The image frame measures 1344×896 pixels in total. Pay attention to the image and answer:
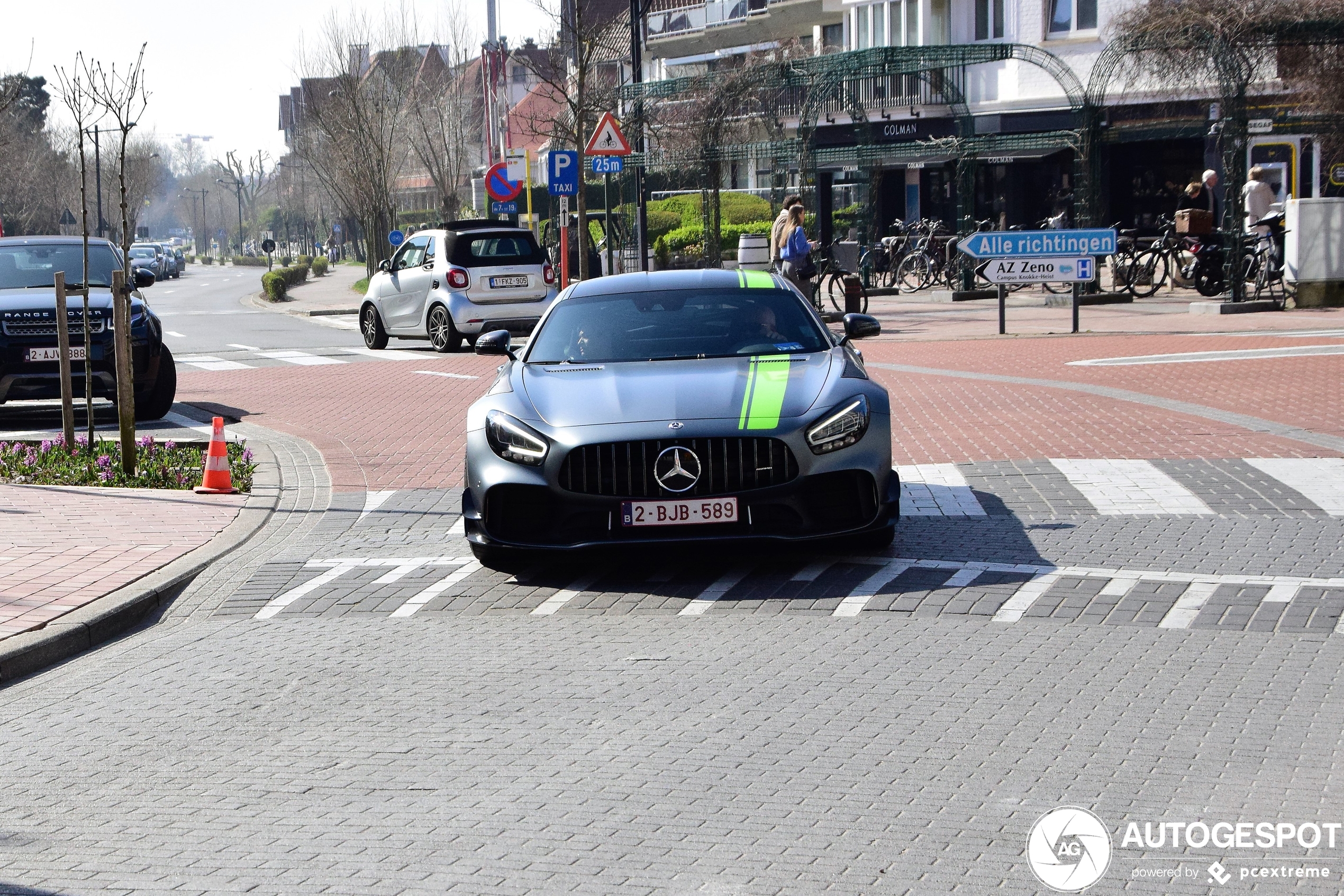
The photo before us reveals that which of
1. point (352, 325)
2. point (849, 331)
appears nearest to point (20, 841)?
point (849, 331)

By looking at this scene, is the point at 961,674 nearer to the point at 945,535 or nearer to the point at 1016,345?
the point at 945,535

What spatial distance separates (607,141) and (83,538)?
50.2 feet

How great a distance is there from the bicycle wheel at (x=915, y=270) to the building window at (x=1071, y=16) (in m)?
14.3

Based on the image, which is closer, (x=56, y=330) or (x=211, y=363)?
(x=56, y=330)

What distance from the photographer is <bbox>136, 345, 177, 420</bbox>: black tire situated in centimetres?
1474

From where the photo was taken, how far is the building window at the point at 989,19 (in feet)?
150

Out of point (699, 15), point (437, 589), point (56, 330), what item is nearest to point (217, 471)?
point (437, 589)

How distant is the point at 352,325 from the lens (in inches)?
1258

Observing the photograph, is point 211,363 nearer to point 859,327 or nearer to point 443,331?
point 443,331

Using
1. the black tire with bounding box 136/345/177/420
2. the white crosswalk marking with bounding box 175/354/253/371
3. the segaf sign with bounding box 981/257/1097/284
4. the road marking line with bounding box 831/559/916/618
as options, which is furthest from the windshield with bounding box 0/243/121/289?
the segaf sign with bounding box 981/257/1097/284

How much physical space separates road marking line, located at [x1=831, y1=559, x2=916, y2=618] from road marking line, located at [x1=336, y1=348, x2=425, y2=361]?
45.6 feet

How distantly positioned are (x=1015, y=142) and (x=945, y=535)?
69.1ft

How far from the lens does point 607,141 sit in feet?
75.8

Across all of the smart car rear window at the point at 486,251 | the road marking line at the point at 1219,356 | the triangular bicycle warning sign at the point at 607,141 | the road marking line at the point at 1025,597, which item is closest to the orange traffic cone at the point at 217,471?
the road marking line at the point at 1025,597
